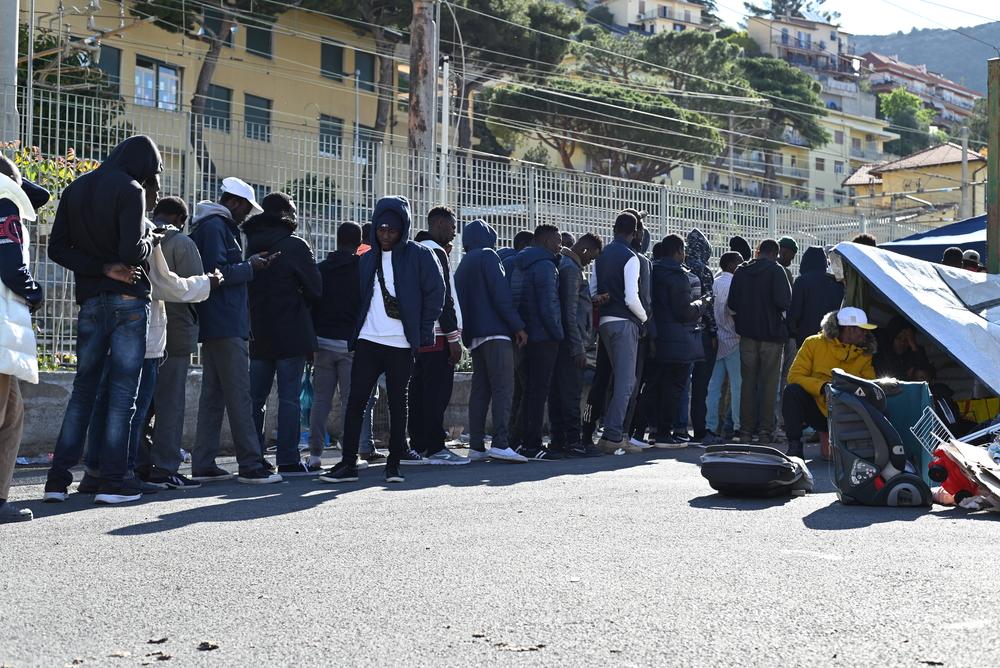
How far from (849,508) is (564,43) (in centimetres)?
4711

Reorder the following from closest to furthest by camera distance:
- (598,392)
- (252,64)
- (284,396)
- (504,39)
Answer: (284,396), (598,392), (252,64), (504,39)

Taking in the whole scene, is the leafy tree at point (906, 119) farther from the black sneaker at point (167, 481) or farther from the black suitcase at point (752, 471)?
the black sneaker at point (167, 481)

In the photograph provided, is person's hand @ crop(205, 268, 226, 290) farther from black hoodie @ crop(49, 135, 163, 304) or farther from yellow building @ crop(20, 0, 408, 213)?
yellow building @ crop(20, 0, 408, 213)

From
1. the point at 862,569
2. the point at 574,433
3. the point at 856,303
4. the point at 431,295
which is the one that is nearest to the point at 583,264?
the point at 574,433

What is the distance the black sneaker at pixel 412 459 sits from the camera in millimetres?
11141

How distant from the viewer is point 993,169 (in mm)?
13805

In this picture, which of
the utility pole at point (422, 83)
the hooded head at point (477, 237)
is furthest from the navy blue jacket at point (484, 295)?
the utility pole at point (422, 83)

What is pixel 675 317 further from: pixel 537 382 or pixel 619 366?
pixel 537 382

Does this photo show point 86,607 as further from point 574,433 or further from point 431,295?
point 574,433

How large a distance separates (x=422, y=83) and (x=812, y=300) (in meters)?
12.5

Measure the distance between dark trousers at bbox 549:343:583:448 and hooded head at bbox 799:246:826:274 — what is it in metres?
3.15

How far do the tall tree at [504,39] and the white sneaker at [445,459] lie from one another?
3812cm

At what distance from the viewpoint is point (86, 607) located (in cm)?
516

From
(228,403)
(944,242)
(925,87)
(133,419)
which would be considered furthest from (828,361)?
(925,87)
